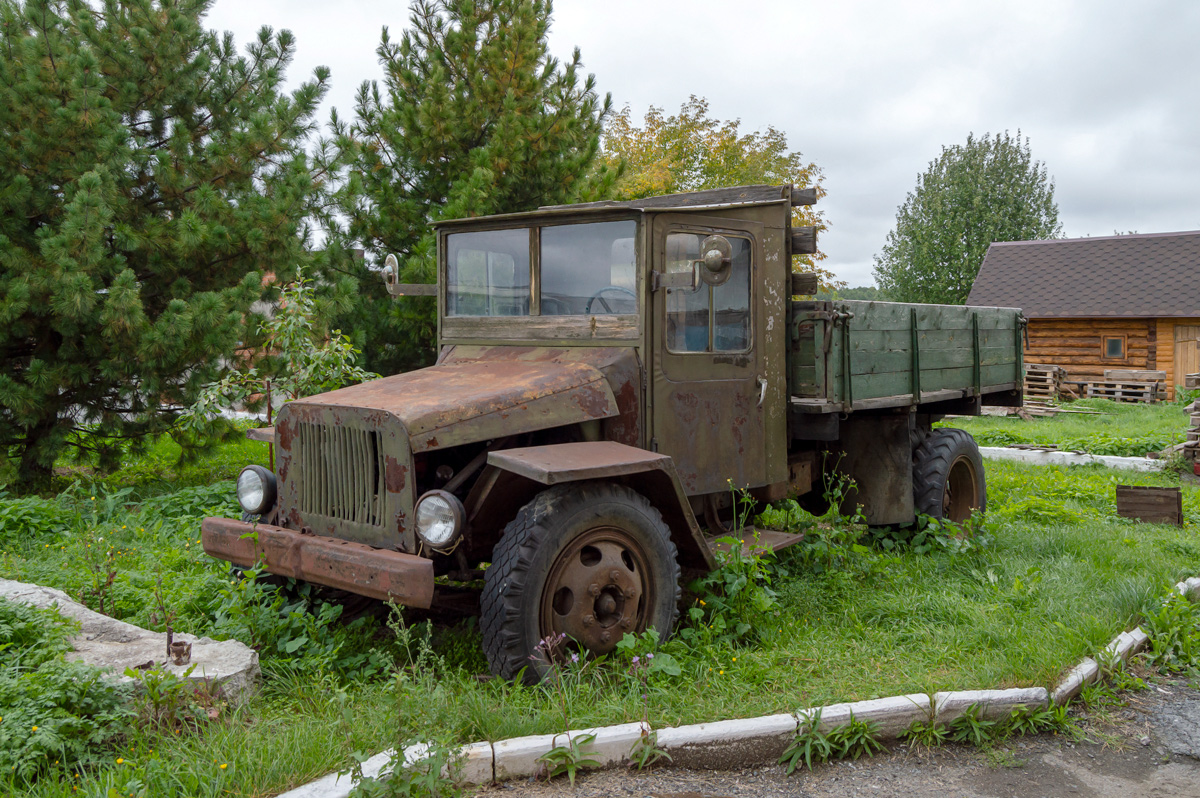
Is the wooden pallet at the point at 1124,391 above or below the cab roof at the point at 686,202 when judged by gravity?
below

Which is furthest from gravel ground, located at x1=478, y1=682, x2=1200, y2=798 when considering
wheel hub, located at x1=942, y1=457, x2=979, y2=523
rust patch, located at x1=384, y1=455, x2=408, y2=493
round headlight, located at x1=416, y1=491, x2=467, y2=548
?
wheel hub, located at x1=942, y1=457, x2=979, y2=523

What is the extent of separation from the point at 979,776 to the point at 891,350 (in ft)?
10.7

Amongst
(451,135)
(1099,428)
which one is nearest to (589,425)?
(451,135)

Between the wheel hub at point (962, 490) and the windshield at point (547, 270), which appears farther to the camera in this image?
the wheel hub at point (962, 490)

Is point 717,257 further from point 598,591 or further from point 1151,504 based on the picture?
point 1151,504

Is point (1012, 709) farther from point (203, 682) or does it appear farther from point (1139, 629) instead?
point (203, 682)

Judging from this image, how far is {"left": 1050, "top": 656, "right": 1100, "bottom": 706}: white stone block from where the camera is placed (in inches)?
158

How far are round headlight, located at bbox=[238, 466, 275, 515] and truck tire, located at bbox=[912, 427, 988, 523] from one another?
4485 mm

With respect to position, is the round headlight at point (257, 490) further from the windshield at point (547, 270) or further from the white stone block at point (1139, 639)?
the white stone block at point (1139, 639)

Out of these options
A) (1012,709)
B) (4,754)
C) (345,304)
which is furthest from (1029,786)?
(345,304)

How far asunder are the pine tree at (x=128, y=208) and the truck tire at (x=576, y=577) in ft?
17.4

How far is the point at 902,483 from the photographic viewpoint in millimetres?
6570

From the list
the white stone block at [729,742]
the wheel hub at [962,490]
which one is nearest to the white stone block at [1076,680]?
the white stone block at [729,742]

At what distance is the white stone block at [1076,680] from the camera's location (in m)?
4.02
